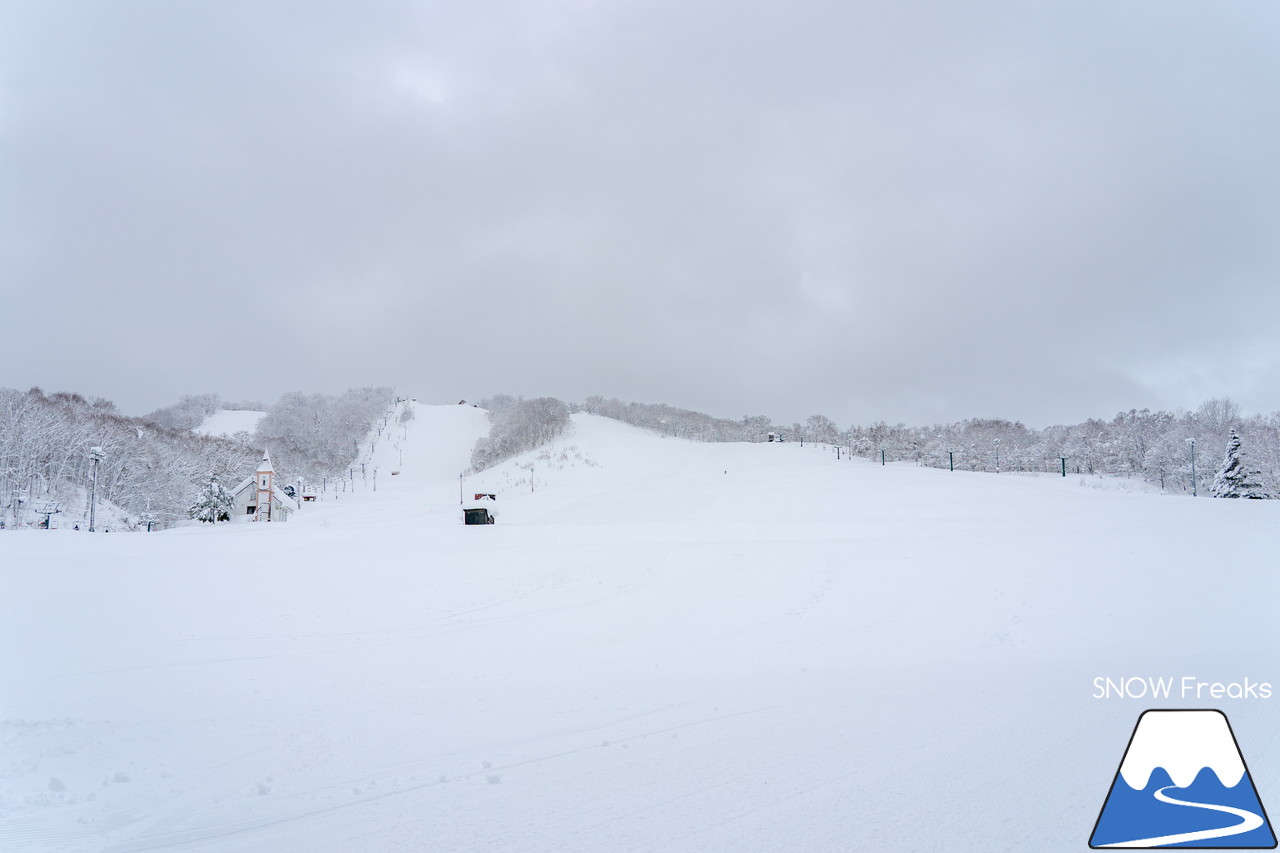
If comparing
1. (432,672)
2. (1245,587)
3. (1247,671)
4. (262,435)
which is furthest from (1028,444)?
(262,435)

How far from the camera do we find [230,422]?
126m

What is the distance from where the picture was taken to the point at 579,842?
450 centimetres

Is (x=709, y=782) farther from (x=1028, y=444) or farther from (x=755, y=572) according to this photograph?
(x=1028, y=444)

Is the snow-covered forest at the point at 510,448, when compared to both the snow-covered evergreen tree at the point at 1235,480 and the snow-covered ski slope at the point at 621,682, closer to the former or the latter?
the snow-covered evergreen tree at the point at 1235,480

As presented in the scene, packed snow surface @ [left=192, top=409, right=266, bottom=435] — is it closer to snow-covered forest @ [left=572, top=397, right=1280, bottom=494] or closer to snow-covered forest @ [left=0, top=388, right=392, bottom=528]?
snow-covered forest @ [left=0, top=388, right=392, bottom=528]

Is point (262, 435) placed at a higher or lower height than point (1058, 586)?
higher

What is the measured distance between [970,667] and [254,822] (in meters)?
9.65

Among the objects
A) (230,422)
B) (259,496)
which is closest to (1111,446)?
(259,496)

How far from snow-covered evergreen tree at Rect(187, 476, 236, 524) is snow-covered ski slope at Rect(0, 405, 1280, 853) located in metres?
24.2

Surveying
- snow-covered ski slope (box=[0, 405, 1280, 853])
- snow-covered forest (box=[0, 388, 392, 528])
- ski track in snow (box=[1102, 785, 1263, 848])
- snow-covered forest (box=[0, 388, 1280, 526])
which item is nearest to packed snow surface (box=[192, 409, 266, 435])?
snow-covered forest (box=[0, 388, 1280, 526])

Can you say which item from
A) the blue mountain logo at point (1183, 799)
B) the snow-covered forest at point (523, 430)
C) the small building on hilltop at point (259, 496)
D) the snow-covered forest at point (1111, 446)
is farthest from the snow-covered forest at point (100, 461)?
the snow-covered forest at point (1111, 446)

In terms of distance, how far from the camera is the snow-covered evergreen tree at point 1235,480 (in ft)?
125

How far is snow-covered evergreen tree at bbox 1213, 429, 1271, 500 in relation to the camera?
1504 inches

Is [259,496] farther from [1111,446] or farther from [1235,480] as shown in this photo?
[1111,446]
